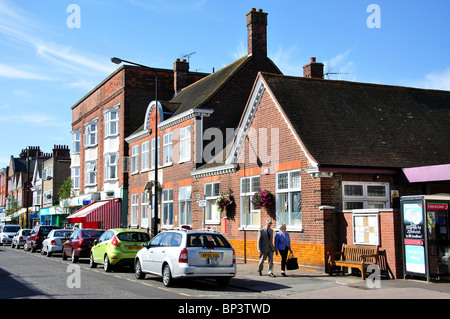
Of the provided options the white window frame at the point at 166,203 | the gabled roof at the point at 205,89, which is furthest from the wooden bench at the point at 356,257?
the white window frame at the point at 166,203

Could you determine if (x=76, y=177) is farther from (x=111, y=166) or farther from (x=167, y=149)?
(x=167, y=149)


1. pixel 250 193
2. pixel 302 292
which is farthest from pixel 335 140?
pixel 302 292

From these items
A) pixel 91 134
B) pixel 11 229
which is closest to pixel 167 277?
pixel 91 134

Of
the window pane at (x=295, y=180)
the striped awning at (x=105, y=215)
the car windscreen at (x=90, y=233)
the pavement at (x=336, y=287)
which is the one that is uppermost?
the window pane at (x=295, y=180)

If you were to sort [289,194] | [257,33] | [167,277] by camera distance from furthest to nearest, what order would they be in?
[257,33] < [289,194] < [167,277]

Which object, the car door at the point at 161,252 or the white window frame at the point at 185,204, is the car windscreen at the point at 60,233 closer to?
the white window frame at the point at 185,204

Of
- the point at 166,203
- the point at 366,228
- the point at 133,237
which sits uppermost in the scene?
the point at 166,203

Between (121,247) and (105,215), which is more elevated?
(105,215)

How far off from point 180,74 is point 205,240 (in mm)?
25336

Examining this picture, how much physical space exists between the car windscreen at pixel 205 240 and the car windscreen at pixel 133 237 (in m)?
5.23

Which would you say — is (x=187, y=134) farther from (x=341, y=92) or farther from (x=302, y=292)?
(x=302, y=292)

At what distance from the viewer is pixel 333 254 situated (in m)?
17.1

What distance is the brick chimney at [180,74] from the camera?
38344 millimetres

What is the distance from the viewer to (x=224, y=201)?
2359cm
